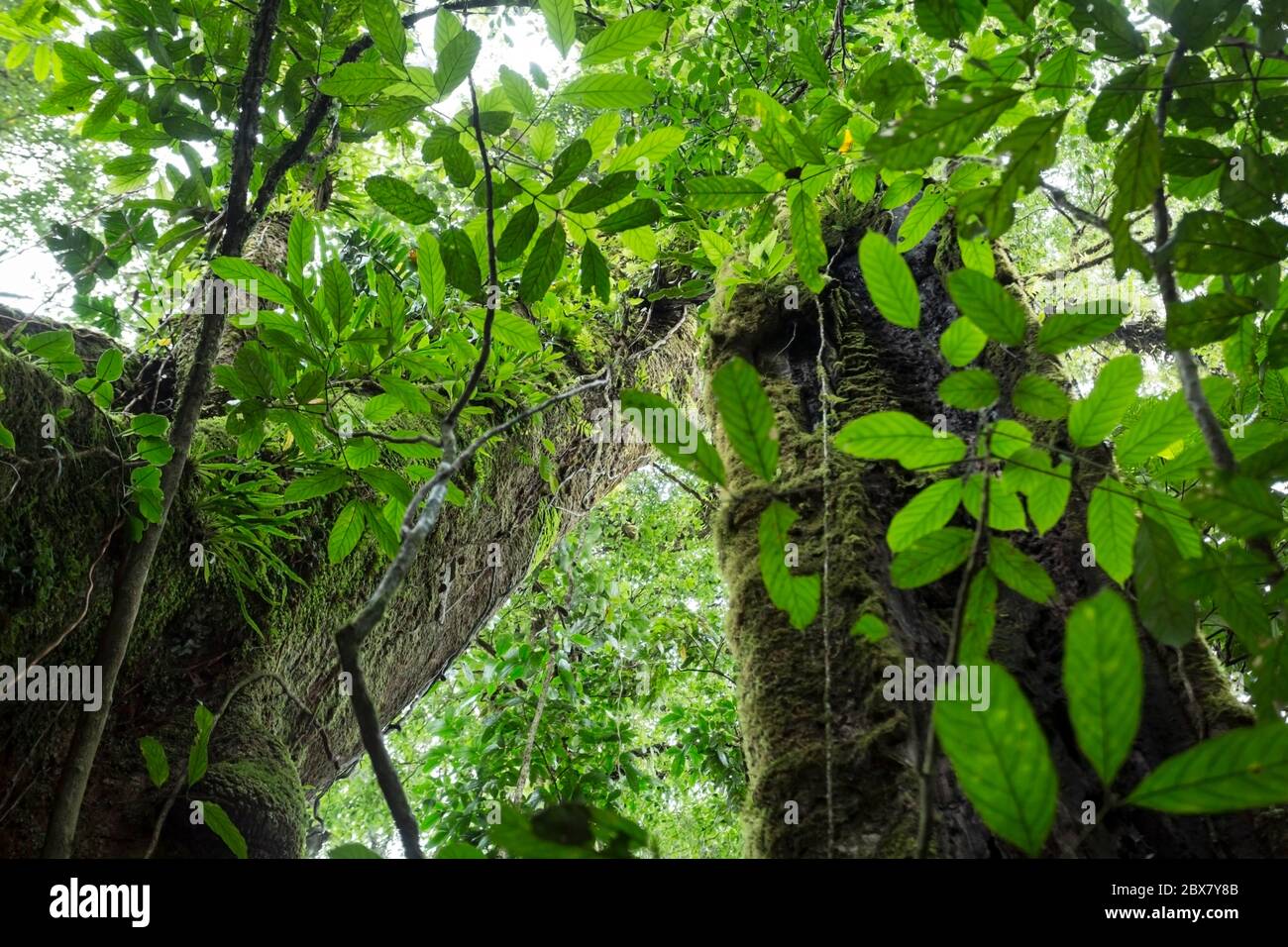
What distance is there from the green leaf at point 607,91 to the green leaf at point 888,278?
0.46m

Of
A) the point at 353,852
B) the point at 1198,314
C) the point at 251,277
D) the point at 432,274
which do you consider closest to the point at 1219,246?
the point at 1198,314

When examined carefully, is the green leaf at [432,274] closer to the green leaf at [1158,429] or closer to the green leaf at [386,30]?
the green leaf at [386,30]

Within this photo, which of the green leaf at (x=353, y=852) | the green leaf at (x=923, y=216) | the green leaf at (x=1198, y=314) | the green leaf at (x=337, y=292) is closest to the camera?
the green leaf at (x=353, y=852)

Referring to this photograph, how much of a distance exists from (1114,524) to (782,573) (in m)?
0.42

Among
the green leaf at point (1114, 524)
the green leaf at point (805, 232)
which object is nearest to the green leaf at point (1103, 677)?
the green leaf at point (1114, 524)

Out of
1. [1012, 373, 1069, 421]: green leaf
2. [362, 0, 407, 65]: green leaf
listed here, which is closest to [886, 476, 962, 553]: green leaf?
[1012, 373, 1069, 421]: green leaf

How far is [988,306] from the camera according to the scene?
765 millimetres

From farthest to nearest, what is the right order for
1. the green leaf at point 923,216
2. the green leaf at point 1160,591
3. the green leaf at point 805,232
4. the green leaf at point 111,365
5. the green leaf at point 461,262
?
the green leaf at point 111,365 < the green leaf at point 923,216 < the green leaf at point 805,232 < the green leaf at point 461,262 < the green leaf at point 1160,591

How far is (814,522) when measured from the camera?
67.5 inches

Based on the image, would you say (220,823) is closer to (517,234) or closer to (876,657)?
(517,234)

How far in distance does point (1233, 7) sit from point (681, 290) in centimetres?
123

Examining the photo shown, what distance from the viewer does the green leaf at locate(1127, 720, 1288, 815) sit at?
1.38 feet

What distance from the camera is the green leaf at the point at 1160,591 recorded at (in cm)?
65

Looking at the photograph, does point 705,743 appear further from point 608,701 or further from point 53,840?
point 53,840
